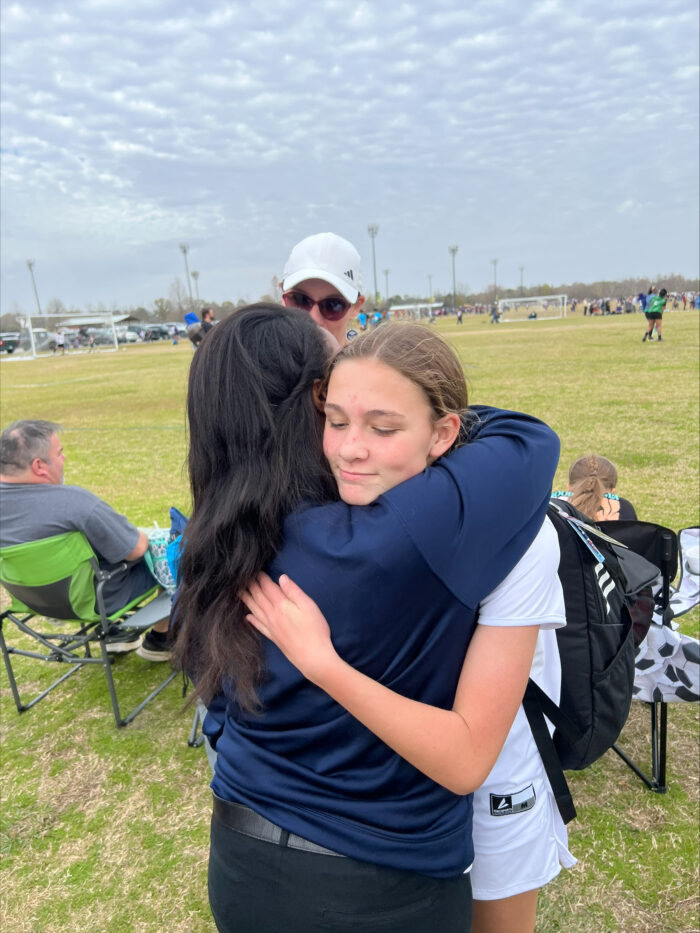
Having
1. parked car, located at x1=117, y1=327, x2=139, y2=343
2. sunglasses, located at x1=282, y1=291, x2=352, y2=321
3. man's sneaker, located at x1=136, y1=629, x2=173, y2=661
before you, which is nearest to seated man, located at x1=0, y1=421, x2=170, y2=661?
man's sneaker, located at x1=136, y1=629, x2=173, y2=661

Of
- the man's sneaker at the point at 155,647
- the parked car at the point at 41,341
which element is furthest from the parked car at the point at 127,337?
the man's sneaker at the point at 155,647

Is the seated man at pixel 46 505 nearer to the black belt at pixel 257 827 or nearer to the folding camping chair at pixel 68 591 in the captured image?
the folding camping chair at pixel 68 591

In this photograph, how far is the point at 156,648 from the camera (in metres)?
4.09

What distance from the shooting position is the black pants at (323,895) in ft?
3.42

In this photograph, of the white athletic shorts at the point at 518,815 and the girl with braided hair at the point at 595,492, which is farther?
the girl with braided hair at the point at 595,492

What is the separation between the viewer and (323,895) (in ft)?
3.43

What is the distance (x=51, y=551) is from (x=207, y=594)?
7.69ft

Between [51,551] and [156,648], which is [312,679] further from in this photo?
[156,648]

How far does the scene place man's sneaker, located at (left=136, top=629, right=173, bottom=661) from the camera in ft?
13.4

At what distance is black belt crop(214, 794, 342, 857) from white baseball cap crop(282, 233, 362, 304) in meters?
2.14

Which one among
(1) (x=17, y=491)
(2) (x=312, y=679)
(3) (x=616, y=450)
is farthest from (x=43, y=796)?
(3) (x=616, y=450)

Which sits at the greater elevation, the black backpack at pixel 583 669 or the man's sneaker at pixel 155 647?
the black backpack at pixel 583 669

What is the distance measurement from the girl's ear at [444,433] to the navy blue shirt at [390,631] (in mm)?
75

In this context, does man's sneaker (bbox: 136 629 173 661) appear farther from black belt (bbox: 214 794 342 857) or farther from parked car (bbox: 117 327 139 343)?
parked car (bbox: 117 327 139 343)
